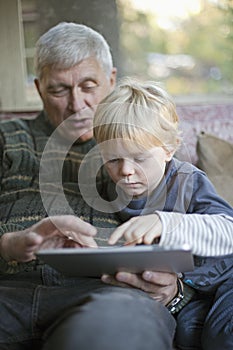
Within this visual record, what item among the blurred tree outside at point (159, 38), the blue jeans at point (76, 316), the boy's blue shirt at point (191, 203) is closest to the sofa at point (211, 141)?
the boy's blue shirt at point (191, 203)

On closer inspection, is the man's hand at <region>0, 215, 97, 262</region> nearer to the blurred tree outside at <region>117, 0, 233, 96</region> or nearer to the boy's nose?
the boy's nose

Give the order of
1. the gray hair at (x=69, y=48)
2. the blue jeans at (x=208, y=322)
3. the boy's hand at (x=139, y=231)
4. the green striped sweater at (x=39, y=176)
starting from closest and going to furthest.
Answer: the boy's hand at (x=139, y=231), the blue jeans at (x=208, y=322), the green striped sweater at (x=39, y=176), the gray hair at (x=69, y=48)

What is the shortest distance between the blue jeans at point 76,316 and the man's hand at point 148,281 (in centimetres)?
5

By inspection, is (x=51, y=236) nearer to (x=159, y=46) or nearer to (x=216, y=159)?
(x=216, y=159)

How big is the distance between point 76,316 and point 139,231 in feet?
0.98

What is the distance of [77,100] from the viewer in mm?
1825

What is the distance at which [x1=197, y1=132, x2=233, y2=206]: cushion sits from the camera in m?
1.86

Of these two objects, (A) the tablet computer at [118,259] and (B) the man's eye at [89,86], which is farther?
(B) the man's eye at [89,86]

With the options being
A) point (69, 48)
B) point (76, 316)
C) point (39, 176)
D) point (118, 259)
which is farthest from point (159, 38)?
point (76, 316)

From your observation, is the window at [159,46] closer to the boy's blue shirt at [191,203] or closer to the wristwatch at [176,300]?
the boy's blue shirt at [191,203]

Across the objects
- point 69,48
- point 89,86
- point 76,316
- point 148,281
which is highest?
point 69,48


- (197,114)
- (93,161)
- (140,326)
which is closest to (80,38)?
(93,161)

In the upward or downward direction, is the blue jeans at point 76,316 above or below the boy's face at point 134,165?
below

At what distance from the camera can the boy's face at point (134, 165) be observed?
1.41m
